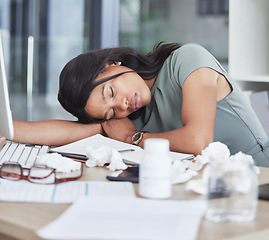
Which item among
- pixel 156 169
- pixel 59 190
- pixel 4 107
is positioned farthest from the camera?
pixel 4 107

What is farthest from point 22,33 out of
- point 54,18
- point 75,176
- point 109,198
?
point 109,198

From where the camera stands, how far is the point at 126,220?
0.69 meters

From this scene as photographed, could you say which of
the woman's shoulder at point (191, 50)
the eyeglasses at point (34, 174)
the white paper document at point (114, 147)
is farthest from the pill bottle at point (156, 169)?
the woman's shoulder at point (191, 50)

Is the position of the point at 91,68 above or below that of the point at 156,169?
above

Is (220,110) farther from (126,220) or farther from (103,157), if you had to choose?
(126,220)

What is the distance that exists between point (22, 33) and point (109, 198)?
136 inches

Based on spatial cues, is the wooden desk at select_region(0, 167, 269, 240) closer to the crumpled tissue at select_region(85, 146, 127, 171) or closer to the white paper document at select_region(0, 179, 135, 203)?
the white paper document at select_region(0, 179, 135, 203)

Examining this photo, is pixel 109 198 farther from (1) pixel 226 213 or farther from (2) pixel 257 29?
A: (2) pixel 257 29

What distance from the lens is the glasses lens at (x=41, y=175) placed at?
0.98 meters

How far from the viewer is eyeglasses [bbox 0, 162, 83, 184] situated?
0.98 metres

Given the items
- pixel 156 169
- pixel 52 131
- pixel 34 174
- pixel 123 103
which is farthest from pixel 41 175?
pixel 52 131

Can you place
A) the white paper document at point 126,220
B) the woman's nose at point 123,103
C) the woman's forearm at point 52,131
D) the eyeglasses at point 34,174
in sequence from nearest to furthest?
the white paper document at point 126,220 → the eyeglasses at point 34,174 → the woman's nose at point 123,103 → the woman's forearm at point 52,131

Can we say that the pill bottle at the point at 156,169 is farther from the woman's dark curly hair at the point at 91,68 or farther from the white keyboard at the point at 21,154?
the woman's dark curly hair at the point at 91,68

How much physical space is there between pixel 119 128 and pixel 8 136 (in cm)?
62
